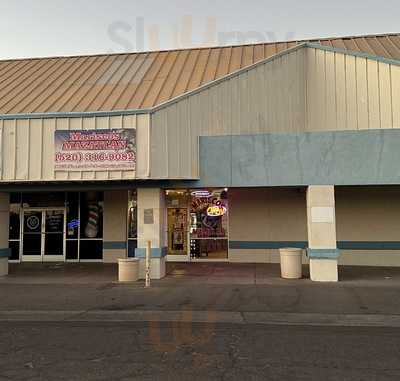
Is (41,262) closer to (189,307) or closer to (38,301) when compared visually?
(38,301)

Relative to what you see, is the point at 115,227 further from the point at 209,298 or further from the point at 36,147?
the point at 209,298

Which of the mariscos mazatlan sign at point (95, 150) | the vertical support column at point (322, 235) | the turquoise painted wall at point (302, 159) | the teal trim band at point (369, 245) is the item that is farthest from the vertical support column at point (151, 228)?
the teal trim band at point (369, 245)

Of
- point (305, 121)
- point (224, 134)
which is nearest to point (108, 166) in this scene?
point (224, 134)

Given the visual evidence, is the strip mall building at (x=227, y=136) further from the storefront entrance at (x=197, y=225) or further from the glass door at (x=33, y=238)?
the storefront entrance at (x=197, y=225)

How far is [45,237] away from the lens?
18.3 m

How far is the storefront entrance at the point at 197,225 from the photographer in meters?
17.7

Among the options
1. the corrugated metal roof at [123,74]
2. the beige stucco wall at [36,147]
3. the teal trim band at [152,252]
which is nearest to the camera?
the beige stucco wall at [36,147]

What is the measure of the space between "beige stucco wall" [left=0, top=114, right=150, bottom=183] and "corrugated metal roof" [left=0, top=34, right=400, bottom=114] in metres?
0.60

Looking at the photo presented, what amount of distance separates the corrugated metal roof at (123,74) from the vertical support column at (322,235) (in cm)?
536

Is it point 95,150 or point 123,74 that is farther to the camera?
point 123,74

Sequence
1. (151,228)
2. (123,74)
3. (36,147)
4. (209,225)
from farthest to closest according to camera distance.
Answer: (209,225) < (123,74) < (151,228) < (36,147)

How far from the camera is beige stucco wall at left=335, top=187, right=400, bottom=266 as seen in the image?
1605cm

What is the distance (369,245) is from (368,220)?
93 cm

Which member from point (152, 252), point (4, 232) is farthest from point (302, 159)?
point (4, 232)
